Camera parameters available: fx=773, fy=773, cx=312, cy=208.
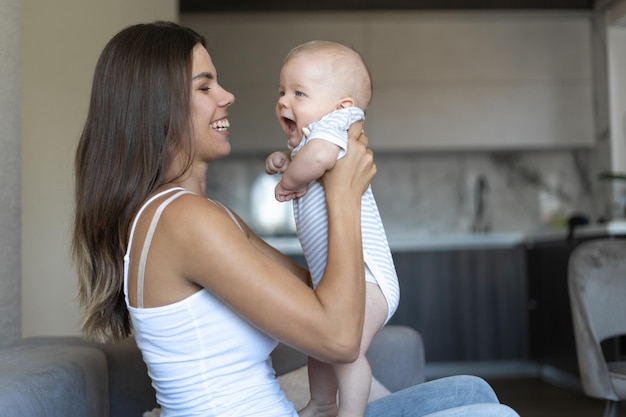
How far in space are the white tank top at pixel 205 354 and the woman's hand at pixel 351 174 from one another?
10.0 inches

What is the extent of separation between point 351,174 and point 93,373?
2.19ft

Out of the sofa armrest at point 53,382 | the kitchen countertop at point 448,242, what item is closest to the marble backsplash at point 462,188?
the kitchen countertop at point 448,242

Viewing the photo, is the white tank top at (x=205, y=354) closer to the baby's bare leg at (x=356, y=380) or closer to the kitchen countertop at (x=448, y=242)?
the baby's bare leg at (x=356, y=380)

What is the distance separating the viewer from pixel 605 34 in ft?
18.5

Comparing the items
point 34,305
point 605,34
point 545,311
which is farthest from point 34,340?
point 605,34

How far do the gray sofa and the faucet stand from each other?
3890mm

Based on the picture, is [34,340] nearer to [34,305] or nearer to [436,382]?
[436,382]

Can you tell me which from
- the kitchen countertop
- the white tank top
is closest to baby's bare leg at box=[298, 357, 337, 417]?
the white tank top

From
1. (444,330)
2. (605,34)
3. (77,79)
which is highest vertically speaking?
(605,34)

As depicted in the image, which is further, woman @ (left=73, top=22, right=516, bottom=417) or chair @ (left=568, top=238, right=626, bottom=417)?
chair @ (left=568, top=238, right=626, bottom=417)

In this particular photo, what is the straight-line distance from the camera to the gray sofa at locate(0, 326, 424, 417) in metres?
1.23

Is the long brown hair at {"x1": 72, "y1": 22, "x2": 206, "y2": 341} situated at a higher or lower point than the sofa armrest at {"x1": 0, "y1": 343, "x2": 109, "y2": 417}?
higher

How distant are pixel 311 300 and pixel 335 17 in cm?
479

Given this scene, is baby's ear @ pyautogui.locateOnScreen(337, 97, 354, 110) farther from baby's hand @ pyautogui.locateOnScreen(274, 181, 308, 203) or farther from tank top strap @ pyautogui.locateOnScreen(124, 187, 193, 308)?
tank top strap @ pyautogui.locateOnScreen(124, 187, 193, 308)
